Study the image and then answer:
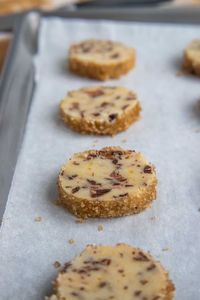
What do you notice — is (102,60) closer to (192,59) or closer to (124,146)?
(192,59)

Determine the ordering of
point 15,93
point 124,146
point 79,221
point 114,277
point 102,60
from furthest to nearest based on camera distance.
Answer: point 102,60
point 15,93
point 124,146
point 79,221
point 114,277

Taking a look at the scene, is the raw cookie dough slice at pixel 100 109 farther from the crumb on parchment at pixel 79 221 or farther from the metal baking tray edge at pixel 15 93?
the crumb on parchment at pixel 79 221

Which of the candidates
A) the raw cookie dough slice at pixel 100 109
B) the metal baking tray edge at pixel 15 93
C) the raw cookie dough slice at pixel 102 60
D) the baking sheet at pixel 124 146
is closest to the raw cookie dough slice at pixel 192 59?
the baking sheet at pixel 124 146

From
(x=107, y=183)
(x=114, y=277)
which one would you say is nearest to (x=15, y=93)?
(x=107, y=183)

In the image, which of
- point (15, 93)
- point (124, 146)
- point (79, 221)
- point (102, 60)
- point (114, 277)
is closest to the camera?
point (114, 277)

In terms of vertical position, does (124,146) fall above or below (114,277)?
below

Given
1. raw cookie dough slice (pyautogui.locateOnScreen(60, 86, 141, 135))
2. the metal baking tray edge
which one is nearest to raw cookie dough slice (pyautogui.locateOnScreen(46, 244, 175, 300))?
the metal baking tray edge

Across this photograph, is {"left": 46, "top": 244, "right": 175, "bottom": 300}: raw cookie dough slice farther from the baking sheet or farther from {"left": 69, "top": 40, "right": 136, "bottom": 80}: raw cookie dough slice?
{"left": 69, "top": 40, "right": 136, "bottom": 80}: raw cookie dough slice

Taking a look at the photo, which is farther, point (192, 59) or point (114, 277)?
point (192, 59)
